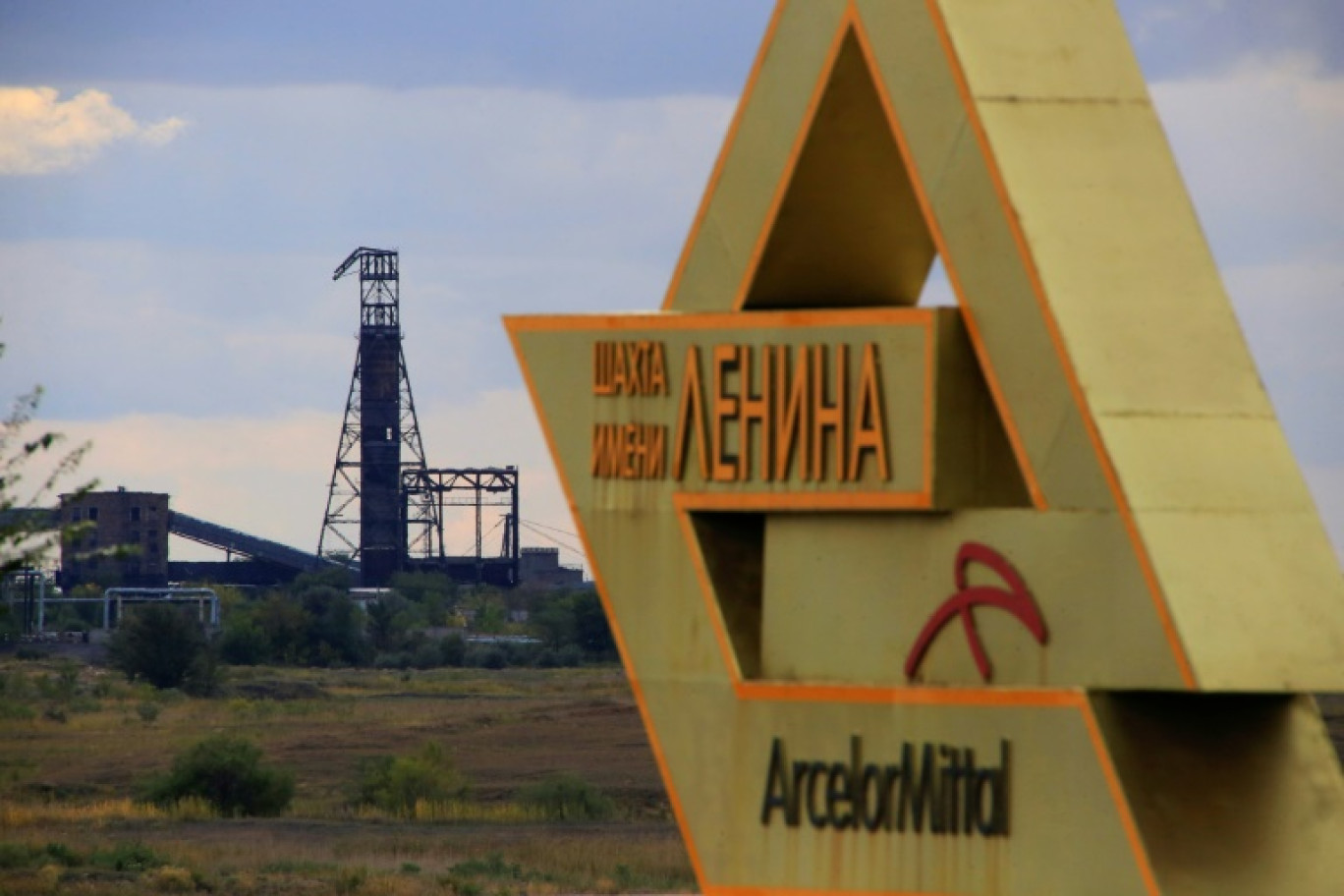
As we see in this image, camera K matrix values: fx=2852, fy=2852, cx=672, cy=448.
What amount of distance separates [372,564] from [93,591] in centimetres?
2498

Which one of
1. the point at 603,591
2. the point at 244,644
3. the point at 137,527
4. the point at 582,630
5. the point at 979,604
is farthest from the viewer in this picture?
the point at 137,527

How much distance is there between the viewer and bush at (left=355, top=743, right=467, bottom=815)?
6931cm

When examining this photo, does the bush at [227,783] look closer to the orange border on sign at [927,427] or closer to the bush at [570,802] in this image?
the bush at [570,802]

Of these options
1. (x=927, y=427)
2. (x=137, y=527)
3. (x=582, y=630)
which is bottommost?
(x=927, y=427)

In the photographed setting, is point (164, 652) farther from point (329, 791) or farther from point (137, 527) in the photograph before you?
point (137, 527)

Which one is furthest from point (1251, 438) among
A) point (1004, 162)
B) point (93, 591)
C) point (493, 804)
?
point (93, 591)

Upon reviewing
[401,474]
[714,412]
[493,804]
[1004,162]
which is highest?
[401,474]

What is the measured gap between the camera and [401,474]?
543 feet

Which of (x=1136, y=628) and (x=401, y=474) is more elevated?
(x=401, y=474)

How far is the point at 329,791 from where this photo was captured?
7525 cm

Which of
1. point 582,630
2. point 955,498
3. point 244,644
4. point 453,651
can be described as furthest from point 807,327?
point 582,630

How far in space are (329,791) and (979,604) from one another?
53948 millimetres

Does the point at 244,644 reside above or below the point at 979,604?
above

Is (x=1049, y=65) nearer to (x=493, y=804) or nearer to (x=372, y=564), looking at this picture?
(x=493, y=804)
